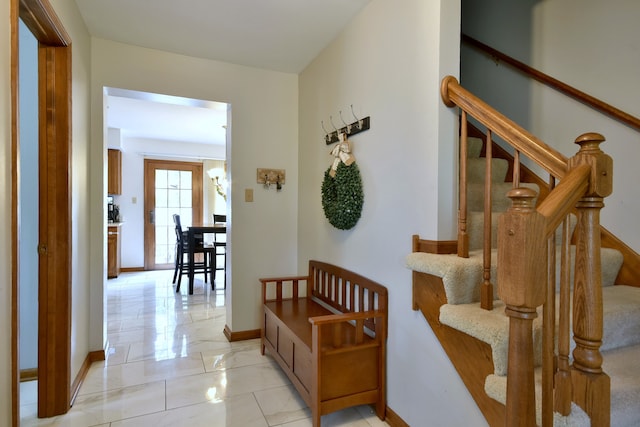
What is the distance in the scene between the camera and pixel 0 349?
108 cm

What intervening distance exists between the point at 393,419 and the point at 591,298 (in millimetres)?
1323

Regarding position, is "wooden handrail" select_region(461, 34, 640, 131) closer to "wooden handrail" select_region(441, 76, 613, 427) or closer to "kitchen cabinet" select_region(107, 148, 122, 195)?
"wooden handrail" select_region(441, 76, 613, 427)

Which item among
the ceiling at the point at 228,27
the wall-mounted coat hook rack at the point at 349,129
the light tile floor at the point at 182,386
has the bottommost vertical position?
the light tile floor at the point at 182,386

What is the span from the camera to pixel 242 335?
294 centimetres

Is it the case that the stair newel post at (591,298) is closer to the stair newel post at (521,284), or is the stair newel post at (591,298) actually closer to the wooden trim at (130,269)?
the stair newel post at (521,284)

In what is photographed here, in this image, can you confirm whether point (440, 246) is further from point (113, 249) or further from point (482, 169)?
point (113, 249)

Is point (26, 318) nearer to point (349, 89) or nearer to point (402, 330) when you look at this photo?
point (402, 330)

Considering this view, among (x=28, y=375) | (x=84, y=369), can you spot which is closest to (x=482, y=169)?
(x=84, y=369)

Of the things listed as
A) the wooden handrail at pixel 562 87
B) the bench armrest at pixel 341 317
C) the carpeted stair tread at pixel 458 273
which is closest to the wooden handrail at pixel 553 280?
the carpeted stair tread at pixel 458 273

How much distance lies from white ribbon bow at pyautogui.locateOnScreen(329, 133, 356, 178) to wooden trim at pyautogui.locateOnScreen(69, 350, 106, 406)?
213 centimetres

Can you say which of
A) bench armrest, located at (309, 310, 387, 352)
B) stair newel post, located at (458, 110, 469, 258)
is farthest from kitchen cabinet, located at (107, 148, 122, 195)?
stair newel post, located at (458, 110, 469, 258)

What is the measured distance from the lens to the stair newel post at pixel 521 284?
0.76 m

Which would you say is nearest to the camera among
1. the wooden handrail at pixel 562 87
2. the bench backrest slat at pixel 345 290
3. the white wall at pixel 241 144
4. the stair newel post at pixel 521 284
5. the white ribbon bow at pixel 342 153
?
the stair newel post at pixel 521 284

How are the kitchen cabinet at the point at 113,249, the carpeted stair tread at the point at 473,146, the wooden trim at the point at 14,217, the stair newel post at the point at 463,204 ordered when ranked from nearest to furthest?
the wooden trim at the point at 14,217
the stair newel post at the point at 463,204
the carpeted stair tread at the point at 473,146
the kitchen cabinet at the point at 113,249
